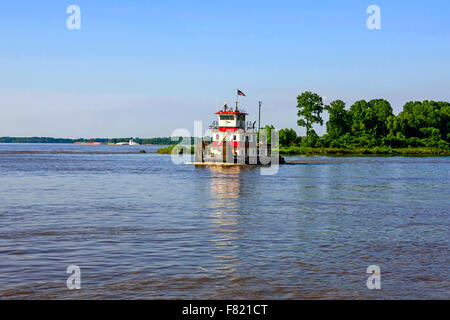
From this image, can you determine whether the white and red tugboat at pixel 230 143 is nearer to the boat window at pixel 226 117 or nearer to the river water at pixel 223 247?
the boat window at pixel 226 117

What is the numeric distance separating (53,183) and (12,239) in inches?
1130

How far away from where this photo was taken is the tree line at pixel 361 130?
156 meters

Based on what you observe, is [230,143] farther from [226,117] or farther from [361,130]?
[361,130]

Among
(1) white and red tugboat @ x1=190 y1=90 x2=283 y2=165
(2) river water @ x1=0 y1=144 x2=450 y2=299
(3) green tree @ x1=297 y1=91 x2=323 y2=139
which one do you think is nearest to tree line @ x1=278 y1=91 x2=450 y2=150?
(3) green tree @ x1=297 y1=91 x2=323 y2=139

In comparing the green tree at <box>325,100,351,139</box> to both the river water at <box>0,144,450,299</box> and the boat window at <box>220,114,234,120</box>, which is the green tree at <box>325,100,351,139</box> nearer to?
the boat window at <box>220,114,234,120</box>

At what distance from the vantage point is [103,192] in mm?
38625

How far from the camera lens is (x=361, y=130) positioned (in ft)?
528

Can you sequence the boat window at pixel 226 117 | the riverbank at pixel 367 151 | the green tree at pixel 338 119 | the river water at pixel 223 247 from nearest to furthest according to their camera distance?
the river water at pixel 223 247 < the boat window at pixel 226 117 < the riverbank at pixel 367 151 < the green tree at pixel 338 119

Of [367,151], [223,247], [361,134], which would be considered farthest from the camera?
[361,134]

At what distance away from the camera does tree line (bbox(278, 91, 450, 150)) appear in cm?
15588

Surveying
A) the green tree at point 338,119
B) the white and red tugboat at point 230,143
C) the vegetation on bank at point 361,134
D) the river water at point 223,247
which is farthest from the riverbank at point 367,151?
the river water at point 223,247

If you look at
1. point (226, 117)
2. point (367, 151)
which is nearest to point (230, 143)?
point (226, 117)
